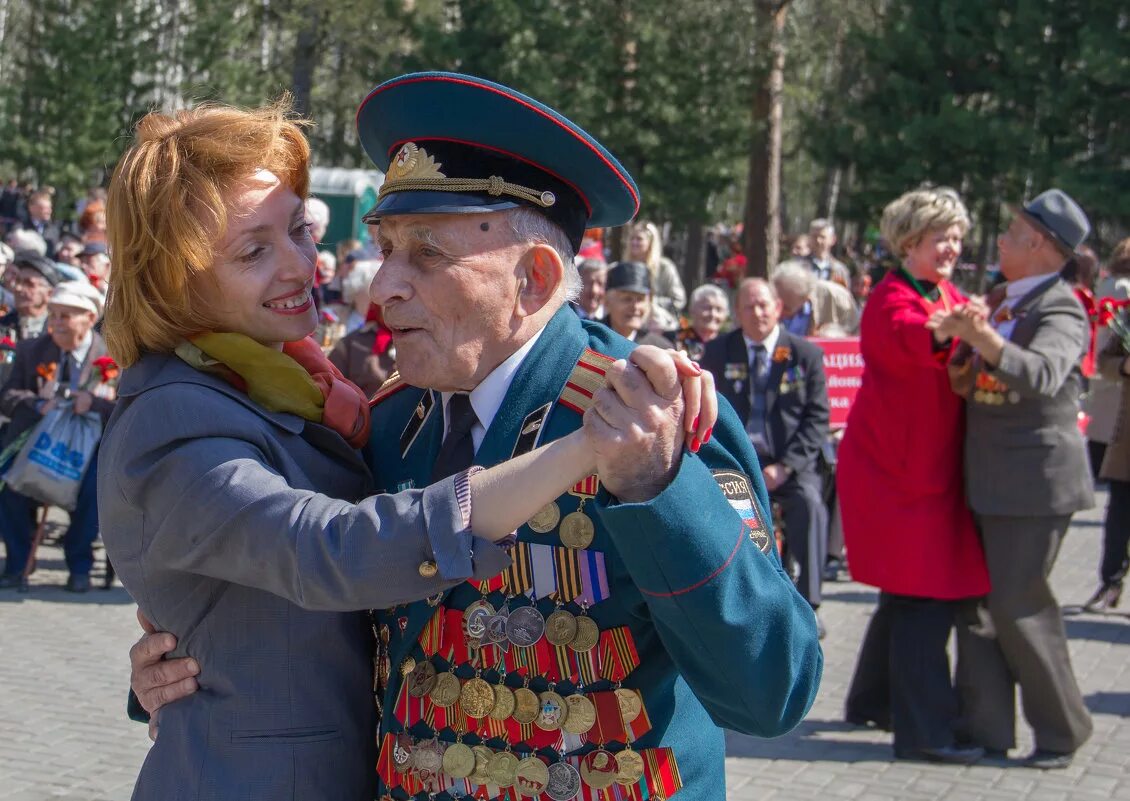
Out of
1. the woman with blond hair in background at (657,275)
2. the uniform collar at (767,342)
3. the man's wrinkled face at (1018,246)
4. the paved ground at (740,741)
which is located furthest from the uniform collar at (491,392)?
the woman with blond hair in background at (657,275)

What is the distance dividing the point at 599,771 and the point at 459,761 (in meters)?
0.23

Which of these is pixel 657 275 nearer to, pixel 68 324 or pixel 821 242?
pixel 821 242

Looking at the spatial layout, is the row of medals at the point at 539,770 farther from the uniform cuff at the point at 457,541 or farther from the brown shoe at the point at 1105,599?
the brown shoe at the point at 1105,599

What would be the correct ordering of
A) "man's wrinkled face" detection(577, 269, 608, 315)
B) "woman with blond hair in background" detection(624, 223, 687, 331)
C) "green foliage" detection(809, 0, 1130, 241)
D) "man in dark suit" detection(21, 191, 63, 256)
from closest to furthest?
"man's wrinkled face" detection(577, 269, 608, 315) → "woman with blond hair in background" detection(624, 223, 687, 331) → "man in dark suit" detection(21, 191, 63, 256) → "green foliage" detection(809, 0, 1130, 241)

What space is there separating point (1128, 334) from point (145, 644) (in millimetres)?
8078

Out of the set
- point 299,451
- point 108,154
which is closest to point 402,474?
point 299,451

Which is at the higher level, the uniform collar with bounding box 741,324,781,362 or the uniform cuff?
the uniform cuff

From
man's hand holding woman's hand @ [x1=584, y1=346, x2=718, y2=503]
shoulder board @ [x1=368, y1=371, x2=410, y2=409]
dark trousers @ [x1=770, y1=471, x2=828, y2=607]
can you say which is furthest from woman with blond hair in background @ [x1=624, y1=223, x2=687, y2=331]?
man's hand holding woman's hand @ [x1=584, y1=346, x2=718, y2=503]

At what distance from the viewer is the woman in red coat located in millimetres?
6152

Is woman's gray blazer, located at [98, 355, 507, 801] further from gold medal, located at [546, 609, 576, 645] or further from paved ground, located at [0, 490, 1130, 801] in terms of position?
paved ground, located at [0, 490, 1130, 801]

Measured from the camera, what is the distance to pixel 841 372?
947cm

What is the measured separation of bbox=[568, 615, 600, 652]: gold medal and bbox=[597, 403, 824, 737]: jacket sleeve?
16 cm

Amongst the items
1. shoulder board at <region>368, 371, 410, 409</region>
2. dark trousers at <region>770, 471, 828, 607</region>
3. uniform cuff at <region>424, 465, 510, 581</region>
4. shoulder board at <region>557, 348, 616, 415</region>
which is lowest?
dark trousers at <region>770, 471, 828, 607</region>

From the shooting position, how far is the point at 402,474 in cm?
263
